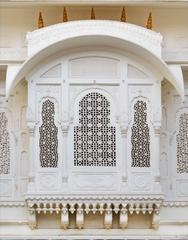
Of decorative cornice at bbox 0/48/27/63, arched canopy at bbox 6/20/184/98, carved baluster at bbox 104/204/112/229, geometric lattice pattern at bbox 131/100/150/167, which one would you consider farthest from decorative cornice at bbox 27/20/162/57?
carved baluster at bbox 104/204/112/229

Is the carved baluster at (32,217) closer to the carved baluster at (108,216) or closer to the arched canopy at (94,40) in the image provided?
the carved baluster at (108,216)

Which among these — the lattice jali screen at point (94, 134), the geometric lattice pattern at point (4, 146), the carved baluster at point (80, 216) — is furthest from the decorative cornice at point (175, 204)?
the geometric lattice pattern at point (4, 146)

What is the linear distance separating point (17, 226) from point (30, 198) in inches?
19.0

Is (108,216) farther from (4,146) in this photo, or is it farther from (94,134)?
(4,146)

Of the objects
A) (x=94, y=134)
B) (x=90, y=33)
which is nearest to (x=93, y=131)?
(x=94, y=134)

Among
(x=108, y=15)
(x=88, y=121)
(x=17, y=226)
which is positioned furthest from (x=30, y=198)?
(x=108, y=15)

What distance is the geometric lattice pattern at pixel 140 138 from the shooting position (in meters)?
8.40

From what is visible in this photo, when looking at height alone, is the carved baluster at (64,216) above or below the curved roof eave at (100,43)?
below

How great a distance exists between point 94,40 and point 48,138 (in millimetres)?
1214

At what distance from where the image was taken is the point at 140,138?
8.45 meters

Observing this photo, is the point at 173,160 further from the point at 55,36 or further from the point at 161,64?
the point at 55,36

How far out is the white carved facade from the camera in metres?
8.26

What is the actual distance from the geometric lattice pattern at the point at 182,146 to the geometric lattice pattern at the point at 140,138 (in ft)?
1.80

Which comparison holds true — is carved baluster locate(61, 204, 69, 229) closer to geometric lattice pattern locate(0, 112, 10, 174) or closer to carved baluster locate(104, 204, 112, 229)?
carved baluster locate(104, 204, 112, 229)
